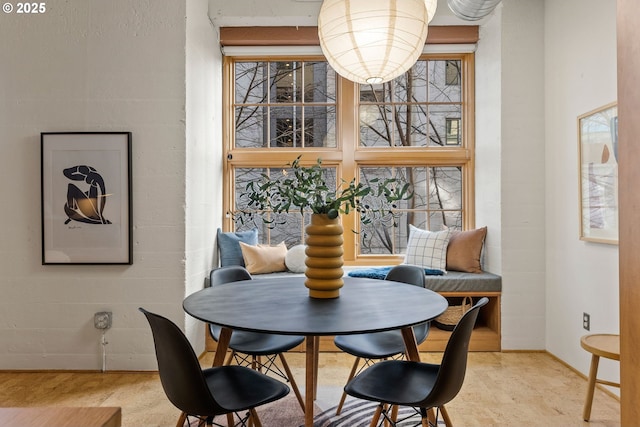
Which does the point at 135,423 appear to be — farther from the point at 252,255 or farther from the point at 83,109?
the point at 83,109

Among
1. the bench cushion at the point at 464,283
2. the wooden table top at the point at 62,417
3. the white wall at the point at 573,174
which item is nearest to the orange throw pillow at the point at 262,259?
the bench cushion at the point at 464,283

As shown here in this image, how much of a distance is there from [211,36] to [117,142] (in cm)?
136

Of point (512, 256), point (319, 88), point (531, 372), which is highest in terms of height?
point (319, 88)

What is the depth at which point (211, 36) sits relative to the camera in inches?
151

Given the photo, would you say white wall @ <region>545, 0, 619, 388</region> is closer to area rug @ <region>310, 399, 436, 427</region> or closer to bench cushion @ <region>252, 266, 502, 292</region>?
bench cushion @ <region>252, 266, 502, 292</region>

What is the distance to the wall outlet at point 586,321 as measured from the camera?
293 cm

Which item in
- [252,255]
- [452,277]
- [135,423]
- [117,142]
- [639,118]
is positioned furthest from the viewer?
[252,255]

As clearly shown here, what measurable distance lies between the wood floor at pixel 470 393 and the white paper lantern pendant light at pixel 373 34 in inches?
74.5

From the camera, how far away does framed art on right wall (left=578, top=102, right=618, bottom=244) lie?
2.66 m

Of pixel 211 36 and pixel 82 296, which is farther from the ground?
pixel 211 36

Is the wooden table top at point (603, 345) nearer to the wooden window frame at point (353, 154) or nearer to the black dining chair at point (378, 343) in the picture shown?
the black dining chair at point (378, 343)

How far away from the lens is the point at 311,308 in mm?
1832

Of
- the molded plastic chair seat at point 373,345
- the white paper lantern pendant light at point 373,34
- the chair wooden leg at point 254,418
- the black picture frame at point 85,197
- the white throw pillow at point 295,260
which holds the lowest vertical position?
the chair wooden leg at point 254,418

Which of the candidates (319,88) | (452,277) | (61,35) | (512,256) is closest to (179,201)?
(61,35)
